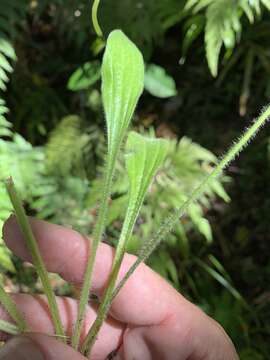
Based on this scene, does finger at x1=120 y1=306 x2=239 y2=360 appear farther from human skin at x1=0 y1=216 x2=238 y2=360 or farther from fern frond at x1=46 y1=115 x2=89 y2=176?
fern frond at x1=46 y1=115 x2=89 y2=176

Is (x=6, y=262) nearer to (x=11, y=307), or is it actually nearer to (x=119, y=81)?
(x=11, y=307)

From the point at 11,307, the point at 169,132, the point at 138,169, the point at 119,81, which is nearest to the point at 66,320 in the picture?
the point at 11,307

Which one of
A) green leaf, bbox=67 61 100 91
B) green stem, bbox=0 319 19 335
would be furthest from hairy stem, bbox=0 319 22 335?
A: green leaf, bbox=67 61 100 91

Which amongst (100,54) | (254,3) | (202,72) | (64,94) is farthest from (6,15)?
(202,72)

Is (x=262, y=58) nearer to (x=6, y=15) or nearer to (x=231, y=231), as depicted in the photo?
(x=231, y=231)

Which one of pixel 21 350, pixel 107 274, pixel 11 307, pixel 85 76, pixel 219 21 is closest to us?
pixel 21 350

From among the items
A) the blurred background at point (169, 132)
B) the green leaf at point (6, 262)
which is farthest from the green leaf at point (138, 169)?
the blurred background at point (169, 132)

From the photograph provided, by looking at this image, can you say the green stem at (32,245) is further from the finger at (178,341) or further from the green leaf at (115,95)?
the finger at (178,341)

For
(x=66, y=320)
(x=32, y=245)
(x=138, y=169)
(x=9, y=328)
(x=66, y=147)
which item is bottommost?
(x=66, y=147)
